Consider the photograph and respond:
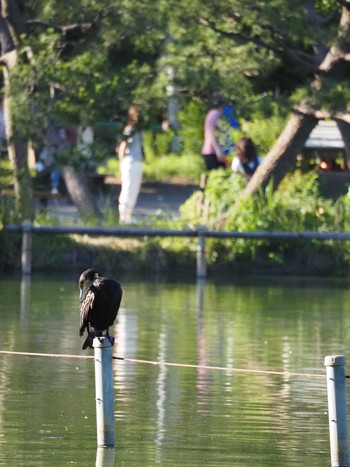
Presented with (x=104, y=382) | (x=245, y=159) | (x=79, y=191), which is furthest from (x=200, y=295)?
(x=104, y=382)

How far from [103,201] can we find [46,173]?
2547 mm

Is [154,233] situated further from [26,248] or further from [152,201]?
[152,201]

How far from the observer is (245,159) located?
24672 millimetres

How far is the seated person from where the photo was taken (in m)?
24.6

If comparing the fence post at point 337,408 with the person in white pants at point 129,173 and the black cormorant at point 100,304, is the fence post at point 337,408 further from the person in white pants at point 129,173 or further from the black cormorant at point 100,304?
the person in white pants at point 129,173

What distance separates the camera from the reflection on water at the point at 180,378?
33.8 feet

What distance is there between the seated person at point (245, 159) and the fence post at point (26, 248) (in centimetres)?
414

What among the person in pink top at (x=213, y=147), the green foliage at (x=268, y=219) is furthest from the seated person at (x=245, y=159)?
the person in pink top at (x=213, y=147)

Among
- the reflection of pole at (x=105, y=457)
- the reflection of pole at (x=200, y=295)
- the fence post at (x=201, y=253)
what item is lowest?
the reflection of pole at (x=105, y=457)

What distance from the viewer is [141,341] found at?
15570 millimetres

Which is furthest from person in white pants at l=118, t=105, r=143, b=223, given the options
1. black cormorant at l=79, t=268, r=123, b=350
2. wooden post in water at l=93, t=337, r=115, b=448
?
wooden post in water at l=93, t=337, r=115, b=448

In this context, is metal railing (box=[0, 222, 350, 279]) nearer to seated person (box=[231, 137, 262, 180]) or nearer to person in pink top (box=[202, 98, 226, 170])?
seated person (box=[231, 137, 262, 180])

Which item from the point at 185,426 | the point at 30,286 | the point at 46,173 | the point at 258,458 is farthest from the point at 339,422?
the point at 46,173

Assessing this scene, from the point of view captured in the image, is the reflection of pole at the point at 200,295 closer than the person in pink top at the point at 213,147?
Yes
